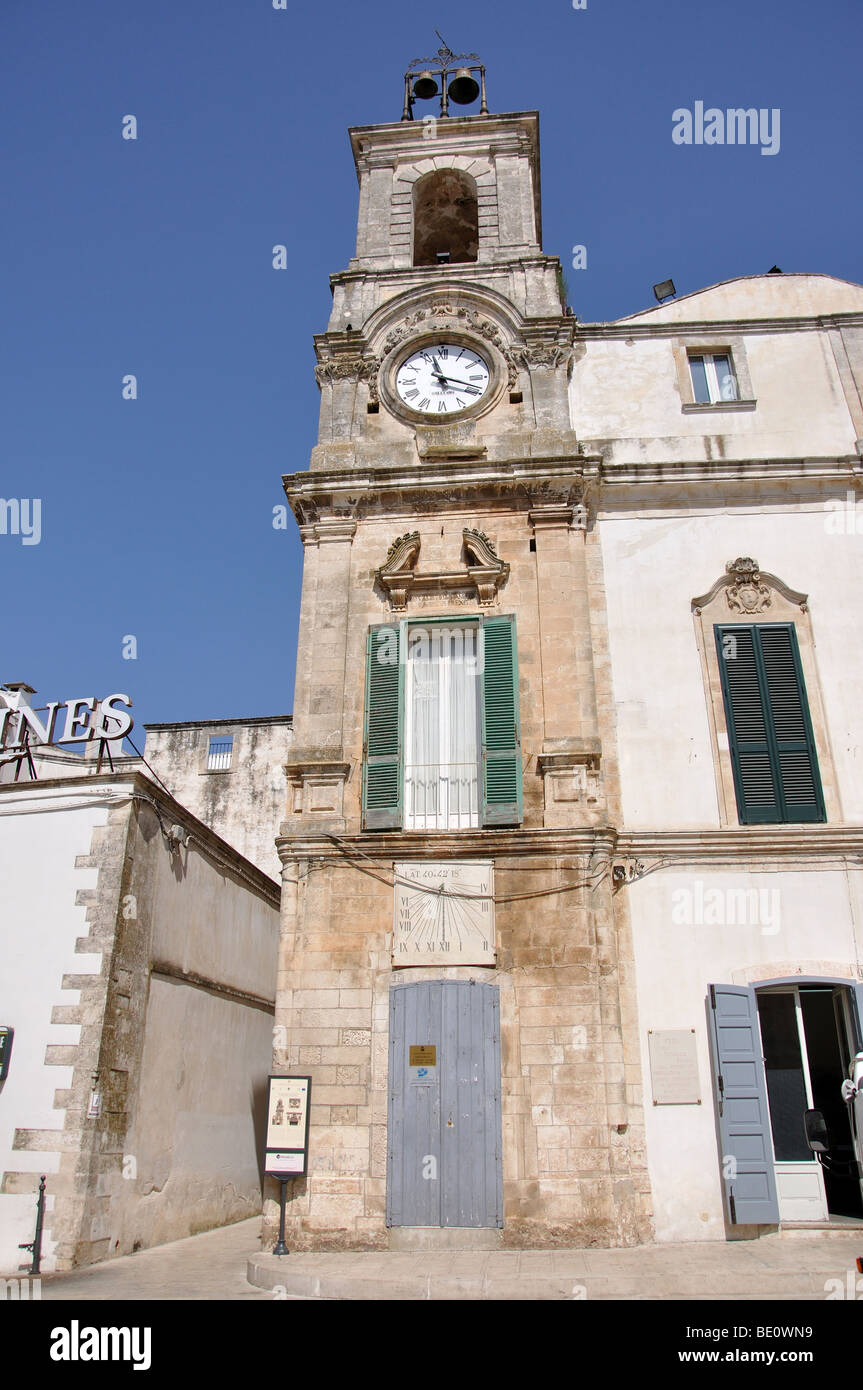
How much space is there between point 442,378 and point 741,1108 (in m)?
10.2

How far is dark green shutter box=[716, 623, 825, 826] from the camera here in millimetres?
11336

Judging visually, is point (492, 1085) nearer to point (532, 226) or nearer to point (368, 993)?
point (368, 993)

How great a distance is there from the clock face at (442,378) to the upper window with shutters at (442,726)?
3629 mm

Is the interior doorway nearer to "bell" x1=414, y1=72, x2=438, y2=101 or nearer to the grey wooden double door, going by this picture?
the grey wooden double door

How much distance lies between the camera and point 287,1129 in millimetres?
9836

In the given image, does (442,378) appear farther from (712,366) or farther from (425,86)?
(425,86)

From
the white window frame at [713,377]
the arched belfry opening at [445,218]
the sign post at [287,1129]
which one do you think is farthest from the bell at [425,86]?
the sign post at [287,1129]

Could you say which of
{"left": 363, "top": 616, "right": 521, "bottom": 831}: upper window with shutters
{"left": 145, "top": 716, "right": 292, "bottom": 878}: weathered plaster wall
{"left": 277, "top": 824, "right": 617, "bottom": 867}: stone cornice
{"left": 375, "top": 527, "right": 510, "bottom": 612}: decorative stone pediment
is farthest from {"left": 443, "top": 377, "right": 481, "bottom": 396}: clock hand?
{"left": 145, "top": 716, "right": 292, "bottom": 878}: weathered plaster wall

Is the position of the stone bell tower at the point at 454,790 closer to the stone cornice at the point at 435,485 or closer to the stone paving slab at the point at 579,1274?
the stone cornice at the point at 435,485

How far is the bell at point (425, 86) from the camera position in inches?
711

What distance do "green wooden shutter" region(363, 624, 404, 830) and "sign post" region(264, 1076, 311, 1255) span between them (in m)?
2.84

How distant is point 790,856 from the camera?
36.1 ft

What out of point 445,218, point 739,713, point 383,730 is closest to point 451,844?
point 383,730

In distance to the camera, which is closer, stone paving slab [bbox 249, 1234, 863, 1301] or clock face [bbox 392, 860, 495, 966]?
stone paving slab [bbox 249, 1234, 863, 1301]
